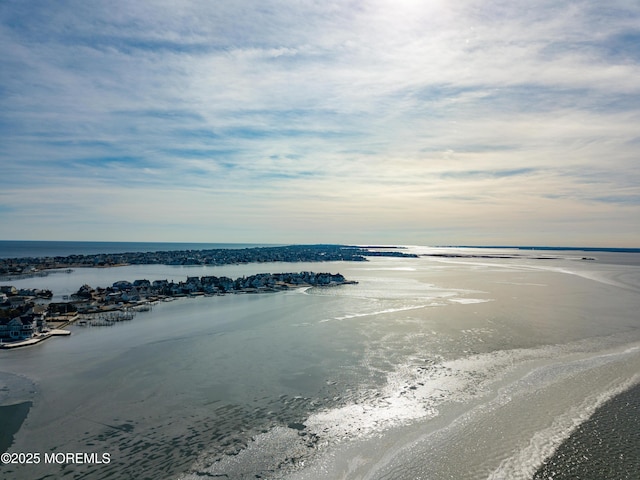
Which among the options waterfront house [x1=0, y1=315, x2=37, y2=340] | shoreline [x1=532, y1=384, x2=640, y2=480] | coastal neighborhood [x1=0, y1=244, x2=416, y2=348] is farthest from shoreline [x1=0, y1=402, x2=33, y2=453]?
shoreline [x1=532, y1=384, x2=640, y2=480]

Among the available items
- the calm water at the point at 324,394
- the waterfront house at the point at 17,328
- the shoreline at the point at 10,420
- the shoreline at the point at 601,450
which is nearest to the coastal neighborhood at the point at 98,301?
the waterfront house at the point at 17,328

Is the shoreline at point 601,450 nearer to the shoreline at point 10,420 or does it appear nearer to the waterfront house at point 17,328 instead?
the shoreline at point 10,420

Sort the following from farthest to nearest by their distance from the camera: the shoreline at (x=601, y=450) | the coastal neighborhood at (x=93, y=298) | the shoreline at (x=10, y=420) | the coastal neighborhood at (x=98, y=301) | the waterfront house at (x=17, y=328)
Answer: the coastal neighborhood at (x=93, y=298)
the coastal neighborhood at (x=98, y=301)
the waterfront house at (x=17, y=328)
the shoreline at (x=10, y=420)
the shoreline at (x=601, y=450)

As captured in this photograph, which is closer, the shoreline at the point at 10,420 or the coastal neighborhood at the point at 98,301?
the shoreline at the point at 10,420

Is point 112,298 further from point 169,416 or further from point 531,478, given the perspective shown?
point 531,478

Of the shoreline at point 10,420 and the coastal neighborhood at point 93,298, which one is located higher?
the coastal neighborhood at point 93,298

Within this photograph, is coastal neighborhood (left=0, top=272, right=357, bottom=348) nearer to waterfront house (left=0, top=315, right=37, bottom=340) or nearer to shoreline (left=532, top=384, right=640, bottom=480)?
waterfront house (left=0, top=315, right=37, bottom=340)
